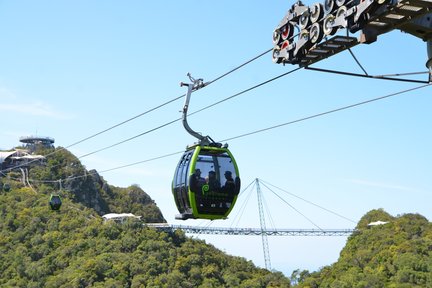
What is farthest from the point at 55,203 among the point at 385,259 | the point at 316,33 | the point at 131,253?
the point at 385,259

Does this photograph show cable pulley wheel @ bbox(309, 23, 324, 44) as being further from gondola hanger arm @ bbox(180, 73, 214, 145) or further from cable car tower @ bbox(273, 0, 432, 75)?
gondola hanger arm @ bbox(180, 73, 214, 145)

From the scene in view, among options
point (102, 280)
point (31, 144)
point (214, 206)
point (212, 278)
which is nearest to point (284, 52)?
point (214, 206)

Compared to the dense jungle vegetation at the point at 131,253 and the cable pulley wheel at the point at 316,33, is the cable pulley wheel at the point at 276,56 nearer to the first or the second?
the cable pulley wheel at the point at 316,33

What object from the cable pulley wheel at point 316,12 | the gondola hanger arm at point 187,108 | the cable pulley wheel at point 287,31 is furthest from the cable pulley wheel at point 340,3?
the gondola hanger arm at point 187,108

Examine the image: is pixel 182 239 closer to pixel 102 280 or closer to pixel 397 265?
pixel 102 280

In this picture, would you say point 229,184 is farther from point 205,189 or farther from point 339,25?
point 339,25

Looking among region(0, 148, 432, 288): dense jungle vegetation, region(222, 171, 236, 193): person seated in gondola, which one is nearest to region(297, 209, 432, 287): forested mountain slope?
region(0, 148, 432, 288): dense jungle vegetation
